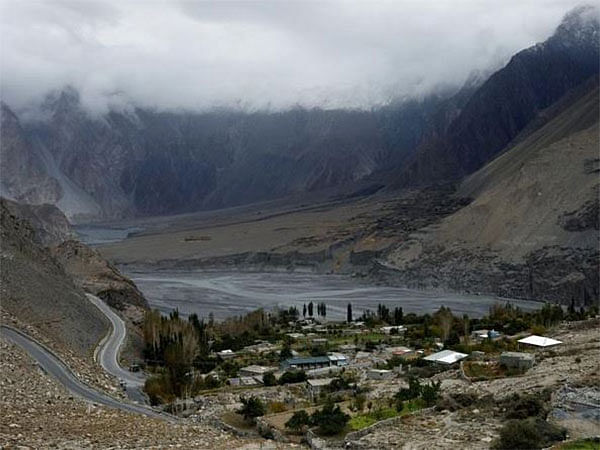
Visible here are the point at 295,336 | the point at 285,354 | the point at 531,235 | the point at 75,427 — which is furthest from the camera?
the point at 531,235

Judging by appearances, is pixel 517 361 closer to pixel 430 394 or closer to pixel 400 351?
pixel 430 394

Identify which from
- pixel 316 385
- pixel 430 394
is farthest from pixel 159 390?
pixel 430 394

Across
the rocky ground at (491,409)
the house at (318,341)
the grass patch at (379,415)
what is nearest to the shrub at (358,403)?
the grass patch at (379,415)

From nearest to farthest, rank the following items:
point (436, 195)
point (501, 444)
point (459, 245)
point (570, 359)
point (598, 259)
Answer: point (501, 444)
point (570, 359)
point (598, 259)
point (459, 245)
point (436, 195)

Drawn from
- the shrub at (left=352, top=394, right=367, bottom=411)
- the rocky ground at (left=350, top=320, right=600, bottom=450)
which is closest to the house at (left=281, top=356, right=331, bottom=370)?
the rocky ground at (left=350, top=320, right=600, bottom=450)

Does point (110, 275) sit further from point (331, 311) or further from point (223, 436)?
point (223, 436)

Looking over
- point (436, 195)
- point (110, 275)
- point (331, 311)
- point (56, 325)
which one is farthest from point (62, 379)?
point (436, 195)
